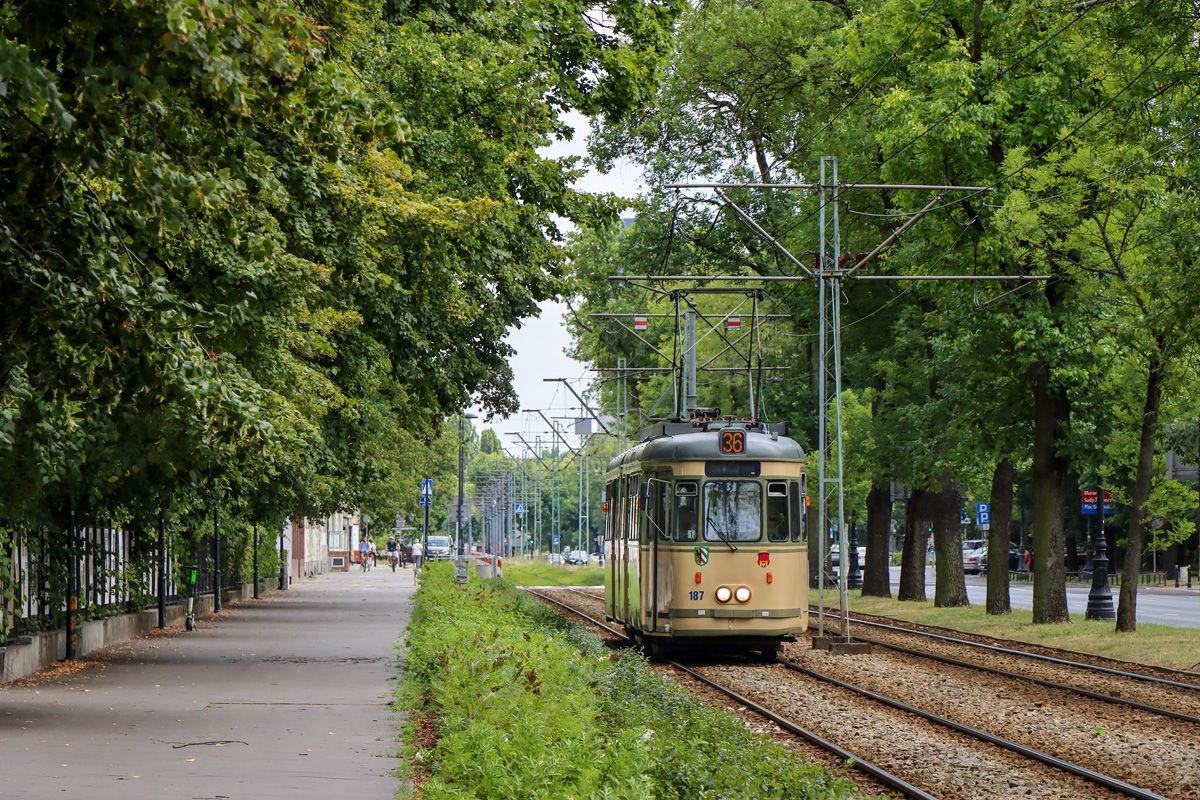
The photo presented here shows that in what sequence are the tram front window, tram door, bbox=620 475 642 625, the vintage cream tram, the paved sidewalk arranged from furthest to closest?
1. tram door, bbox=620 475 642 625
2. the tram front window
3. the vintage cream tram
4. the paved sidewalk

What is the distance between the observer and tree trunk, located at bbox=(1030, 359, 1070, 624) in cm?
3114

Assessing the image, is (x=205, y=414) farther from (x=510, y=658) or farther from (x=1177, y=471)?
(x=1177, y=471)

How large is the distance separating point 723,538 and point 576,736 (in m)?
13.7

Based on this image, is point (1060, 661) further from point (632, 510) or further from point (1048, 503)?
point (1048, 503)

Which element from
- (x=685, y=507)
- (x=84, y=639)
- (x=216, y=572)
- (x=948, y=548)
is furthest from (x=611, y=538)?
(x=948, y=548)

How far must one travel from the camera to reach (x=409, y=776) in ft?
37.5

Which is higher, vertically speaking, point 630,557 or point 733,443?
point 733,443

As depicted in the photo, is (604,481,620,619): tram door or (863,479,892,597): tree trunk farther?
(863,479,892,597): tree trunk

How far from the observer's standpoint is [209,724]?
1484 centimetres

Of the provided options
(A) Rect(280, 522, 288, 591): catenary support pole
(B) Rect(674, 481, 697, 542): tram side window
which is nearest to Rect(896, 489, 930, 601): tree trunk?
(B) Rect(674, 481, 697, 542): tram side window

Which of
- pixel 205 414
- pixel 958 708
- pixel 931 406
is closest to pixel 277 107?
pixel 205 414

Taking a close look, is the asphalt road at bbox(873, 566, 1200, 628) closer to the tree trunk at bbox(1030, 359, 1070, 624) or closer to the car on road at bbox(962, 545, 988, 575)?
the tree trunk at bbox(1030, 359, 1070, 624)

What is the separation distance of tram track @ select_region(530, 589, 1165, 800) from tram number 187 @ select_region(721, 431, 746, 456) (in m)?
3.01

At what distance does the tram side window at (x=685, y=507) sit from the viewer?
2327cm
